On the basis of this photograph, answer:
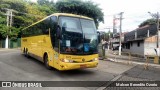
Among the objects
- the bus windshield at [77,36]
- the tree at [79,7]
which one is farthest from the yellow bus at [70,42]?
the tree at [79,7]

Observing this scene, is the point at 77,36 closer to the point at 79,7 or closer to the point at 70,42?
the point at 70,42

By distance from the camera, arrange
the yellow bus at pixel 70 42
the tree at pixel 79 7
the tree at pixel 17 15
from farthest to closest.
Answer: the tree at pixel 17 15
the tree at pixel 79 7
the yellow bus at pixel 70 42

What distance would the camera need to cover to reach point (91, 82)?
9297 millimetres

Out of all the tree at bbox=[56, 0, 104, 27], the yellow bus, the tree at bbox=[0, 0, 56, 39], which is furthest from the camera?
the tree at bbox=[0, 0, 56, 39]

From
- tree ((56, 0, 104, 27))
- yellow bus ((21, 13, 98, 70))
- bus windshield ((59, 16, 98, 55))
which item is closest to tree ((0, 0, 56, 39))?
tree ((56, 0, 104, 27))

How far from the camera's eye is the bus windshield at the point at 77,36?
10.1m

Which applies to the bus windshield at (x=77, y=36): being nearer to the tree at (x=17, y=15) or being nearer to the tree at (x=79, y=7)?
the tree at (x=79, y=7)

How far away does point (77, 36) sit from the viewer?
34.0 feet

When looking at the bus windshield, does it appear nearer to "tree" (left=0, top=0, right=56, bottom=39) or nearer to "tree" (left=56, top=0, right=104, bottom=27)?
"tree" (left=56, top=0, right=104, bottom=27)

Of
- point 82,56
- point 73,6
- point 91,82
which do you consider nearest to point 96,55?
point 82,56

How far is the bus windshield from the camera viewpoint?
10.1m

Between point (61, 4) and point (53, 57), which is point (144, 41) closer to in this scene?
point (61, 4)

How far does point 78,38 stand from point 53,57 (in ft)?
6.17

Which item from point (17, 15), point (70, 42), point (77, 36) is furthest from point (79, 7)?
point (70, 42)
